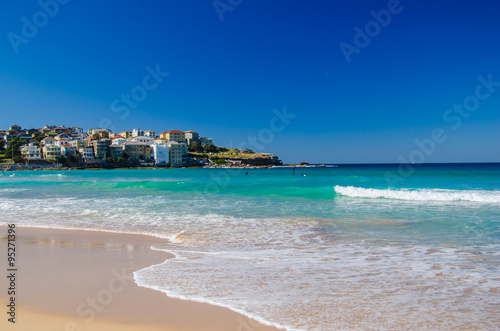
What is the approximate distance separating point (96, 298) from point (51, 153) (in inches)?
5044

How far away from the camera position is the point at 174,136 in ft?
478

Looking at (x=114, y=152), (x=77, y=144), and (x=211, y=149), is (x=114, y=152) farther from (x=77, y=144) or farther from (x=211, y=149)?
(x=211, y=149)

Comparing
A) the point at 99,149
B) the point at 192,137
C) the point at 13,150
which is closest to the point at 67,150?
the point at 99,149

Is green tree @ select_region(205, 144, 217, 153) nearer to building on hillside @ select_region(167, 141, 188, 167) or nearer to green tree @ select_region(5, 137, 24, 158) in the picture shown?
building on hillside @ select_region(167, 141, 188, 167)

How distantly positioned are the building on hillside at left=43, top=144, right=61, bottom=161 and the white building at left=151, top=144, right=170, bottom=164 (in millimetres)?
32904

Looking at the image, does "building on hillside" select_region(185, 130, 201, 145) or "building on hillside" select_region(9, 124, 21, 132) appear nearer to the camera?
"building on hillside" select_region(9, 124, 21, 132)

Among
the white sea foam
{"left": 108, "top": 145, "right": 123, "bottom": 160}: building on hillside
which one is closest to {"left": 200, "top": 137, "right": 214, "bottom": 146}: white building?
{"left": 108, "top": 145, "right": 123, "bottom": 160}: building on hillside

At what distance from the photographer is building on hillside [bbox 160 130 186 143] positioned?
144 m

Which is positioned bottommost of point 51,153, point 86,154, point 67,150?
point 86,154

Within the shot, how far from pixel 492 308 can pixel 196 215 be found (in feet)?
33.8

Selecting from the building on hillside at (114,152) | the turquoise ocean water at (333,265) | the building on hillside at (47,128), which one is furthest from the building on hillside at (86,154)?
the turquoise ocean water at (333,265)

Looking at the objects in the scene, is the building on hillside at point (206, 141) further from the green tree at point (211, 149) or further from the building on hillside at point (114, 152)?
the building on hillside at point (114, 152)

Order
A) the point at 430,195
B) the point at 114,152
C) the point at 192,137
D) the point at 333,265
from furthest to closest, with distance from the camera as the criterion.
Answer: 1. the point at 192,137
2. the point at 114,152
3. the point at 430,195
4. the point at 333,265

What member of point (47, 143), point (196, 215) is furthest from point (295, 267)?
point (47, 143)
